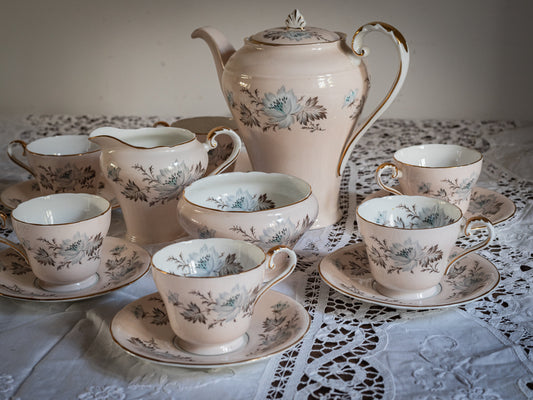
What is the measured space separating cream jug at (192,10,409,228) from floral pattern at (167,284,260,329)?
334mm

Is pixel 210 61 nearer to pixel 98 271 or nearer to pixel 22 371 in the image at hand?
pixel 98 271

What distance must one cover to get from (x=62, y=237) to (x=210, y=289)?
0.69 ft

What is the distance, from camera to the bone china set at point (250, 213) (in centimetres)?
61

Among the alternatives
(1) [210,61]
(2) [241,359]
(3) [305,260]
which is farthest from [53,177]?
(1) [210,61]

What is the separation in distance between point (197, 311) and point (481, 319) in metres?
0.29

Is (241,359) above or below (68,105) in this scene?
above

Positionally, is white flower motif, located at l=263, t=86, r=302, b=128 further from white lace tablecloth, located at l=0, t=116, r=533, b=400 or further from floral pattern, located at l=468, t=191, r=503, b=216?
floral pattern, located at l=468, t=191, r=503, b=216

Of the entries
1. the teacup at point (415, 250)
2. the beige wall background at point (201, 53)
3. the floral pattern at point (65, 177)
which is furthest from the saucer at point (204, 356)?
the beige wall background at point (201, 53)

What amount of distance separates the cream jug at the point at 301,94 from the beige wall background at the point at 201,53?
0.70m

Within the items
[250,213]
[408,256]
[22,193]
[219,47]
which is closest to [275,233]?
[250,213]

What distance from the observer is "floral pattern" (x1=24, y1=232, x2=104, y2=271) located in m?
0.70

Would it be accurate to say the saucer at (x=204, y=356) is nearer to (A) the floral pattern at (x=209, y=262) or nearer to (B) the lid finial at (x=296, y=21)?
(A) the floral pattern at (x=209, y=262)

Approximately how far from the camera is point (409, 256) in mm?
675

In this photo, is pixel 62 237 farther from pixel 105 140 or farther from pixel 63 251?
pixel 105 140
